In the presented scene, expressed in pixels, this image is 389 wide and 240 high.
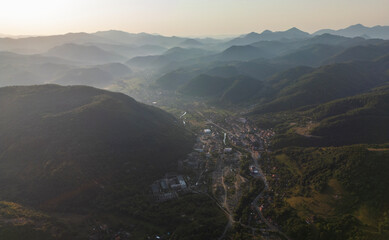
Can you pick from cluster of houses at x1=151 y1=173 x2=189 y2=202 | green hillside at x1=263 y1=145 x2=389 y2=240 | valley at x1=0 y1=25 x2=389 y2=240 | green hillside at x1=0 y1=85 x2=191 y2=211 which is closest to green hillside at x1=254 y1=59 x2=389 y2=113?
valley at x1=0 y1=25 x2=389 y2=240

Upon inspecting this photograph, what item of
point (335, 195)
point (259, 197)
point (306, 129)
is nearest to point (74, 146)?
point (259, 197)

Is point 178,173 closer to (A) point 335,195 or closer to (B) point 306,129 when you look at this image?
(A) point 335,195

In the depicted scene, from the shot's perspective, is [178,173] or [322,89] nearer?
[178,173]

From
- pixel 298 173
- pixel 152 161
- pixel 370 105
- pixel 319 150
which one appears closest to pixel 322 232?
pixel 298 173

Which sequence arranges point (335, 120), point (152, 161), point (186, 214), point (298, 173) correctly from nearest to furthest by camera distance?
1. point (186, 214)
2. point (298, 173)
3. point (152, 161)
4. point (335, 120)

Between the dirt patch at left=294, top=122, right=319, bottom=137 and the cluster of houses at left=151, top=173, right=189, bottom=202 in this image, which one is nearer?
the cluster of houses at left=151, top=173, right=189, bottom=202

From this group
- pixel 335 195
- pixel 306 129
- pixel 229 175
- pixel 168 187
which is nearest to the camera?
pixel 335 195

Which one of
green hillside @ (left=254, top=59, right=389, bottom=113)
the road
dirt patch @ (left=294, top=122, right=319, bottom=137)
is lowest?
the road

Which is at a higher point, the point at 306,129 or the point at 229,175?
the point at 306,129

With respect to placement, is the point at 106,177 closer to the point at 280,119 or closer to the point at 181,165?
the point at 181,165

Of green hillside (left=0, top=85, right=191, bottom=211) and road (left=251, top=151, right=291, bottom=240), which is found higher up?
green hillside (left=0, top=85, right=191, bottom=211)

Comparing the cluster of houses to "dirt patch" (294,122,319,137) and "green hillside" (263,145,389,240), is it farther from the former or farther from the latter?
"dirt patch" (294,122,319,137)
